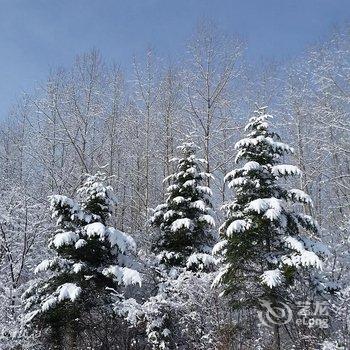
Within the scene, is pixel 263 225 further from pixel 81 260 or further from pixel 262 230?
pixel 81 260

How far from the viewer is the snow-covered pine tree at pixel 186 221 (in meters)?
12.0

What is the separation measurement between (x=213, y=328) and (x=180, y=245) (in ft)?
9.05

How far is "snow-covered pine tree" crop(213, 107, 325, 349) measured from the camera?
9.32 m

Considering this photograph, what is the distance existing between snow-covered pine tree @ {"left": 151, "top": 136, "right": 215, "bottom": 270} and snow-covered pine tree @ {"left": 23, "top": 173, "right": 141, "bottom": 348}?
1800 millimetres

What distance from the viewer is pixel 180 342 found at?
35.6 ft

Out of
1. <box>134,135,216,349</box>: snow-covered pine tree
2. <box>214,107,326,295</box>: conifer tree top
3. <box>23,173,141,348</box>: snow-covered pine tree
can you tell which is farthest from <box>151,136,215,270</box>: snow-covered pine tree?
<box>23,173,141,348</box>: snow-covered pine tree

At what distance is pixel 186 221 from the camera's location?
1190cm

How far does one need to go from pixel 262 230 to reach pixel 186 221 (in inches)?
105

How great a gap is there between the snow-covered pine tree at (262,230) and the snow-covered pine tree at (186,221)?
172cm

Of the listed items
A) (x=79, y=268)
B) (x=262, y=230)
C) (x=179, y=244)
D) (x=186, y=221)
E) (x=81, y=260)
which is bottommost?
(x=79, y=268)

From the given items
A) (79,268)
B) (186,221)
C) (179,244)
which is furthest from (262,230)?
(79,268)

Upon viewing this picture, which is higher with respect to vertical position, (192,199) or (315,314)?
(192,199)

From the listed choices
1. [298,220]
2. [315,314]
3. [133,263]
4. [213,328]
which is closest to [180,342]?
[213,328]

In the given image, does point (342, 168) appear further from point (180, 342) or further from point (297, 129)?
point (180, 342)
